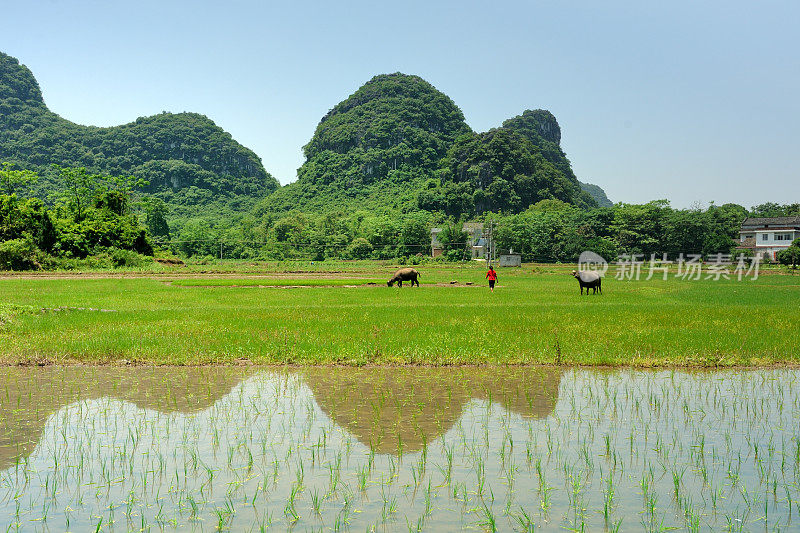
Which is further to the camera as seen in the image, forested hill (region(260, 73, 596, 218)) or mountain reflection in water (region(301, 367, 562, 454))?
forested hill (region(260, 73, 596, 218))

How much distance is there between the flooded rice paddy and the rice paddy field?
0.03 m

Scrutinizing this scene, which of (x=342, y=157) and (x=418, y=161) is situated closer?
(x=418, y=161)

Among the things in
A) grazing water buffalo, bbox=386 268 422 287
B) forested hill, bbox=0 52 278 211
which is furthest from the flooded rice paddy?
forested hill, bbox=0 52 278 211

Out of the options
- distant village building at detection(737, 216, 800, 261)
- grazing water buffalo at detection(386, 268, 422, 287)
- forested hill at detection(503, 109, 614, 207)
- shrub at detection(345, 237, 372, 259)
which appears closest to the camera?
grazing water buffalo at detection(386, 268, 422, 287)

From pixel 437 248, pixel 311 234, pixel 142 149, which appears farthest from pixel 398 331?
pixel 142 149

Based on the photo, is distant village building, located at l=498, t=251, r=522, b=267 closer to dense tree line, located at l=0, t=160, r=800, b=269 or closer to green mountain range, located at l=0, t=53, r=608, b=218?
dense tree line, located at l=0, t=160, r=800, b=269

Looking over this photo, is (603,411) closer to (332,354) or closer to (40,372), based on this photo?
(332,354)

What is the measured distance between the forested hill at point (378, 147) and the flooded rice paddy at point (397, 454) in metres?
104

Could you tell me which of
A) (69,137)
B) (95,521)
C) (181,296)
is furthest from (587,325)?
(69,137)

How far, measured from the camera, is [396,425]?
6.96 m

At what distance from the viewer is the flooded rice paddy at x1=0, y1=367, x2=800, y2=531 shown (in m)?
4.66

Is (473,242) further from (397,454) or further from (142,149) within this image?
(142,149)

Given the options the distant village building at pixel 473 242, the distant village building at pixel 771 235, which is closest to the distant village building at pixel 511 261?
the distant village building at pixel 473 242

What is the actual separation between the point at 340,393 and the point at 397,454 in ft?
8.84
